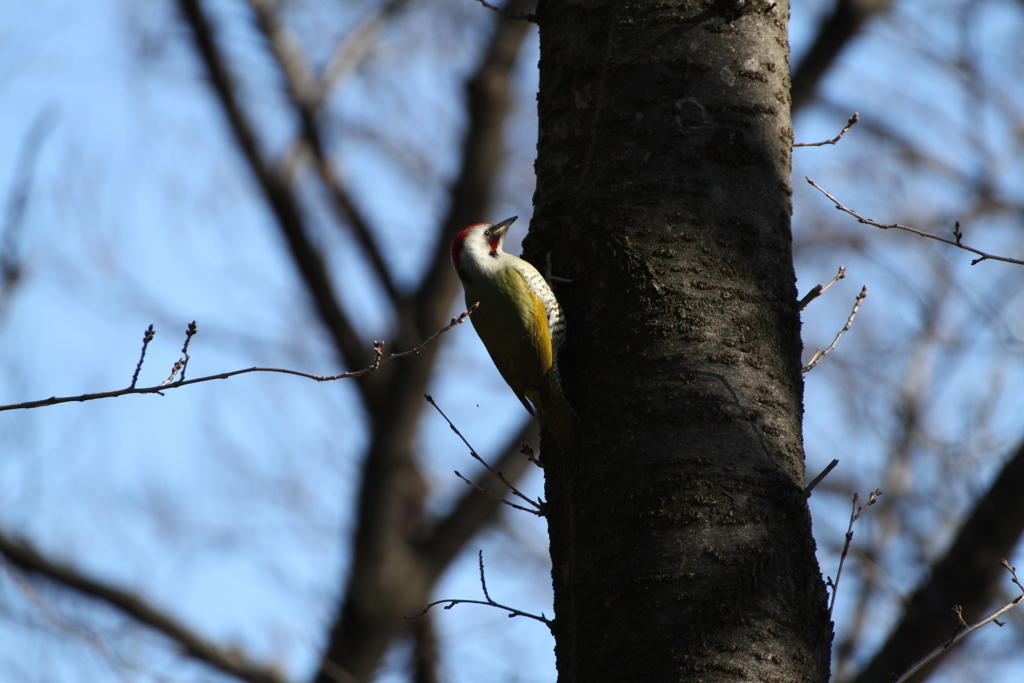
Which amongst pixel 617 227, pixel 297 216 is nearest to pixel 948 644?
pixel 617 227

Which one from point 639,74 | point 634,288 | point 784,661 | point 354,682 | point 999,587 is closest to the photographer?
point 784,661

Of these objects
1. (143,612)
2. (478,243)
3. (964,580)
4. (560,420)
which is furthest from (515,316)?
(143,612)

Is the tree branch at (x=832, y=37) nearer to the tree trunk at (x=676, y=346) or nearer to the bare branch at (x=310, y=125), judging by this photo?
the bare branch at (x=310, y=125)

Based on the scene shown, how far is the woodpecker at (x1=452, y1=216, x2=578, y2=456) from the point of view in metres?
3.18

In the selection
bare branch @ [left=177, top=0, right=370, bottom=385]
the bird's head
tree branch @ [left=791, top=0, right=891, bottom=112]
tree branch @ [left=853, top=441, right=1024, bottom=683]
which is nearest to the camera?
the bird's head

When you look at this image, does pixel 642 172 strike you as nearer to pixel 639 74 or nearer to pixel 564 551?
pixel 639 74

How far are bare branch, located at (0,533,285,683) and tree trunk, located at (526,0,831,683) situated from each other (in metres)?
8.30

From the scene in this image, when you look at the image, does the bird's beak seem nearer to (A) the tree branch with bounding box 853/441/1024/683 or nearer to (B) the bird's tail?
(B) the bird's tail

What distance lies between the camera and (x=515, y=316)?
12.8 feet

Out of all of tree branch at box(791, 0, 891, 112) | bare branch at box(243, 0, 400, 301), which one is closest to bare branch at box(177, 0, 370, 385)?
bare branch at box(243, 0, 400, 301)

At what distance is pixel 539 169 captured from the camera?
3002 mm

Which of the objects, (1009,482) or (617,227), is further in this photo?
(1009,482)

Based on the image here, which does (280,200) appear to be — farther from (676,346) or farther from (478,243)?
(676,346)

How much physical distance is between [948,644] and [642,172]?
4.70 ft
